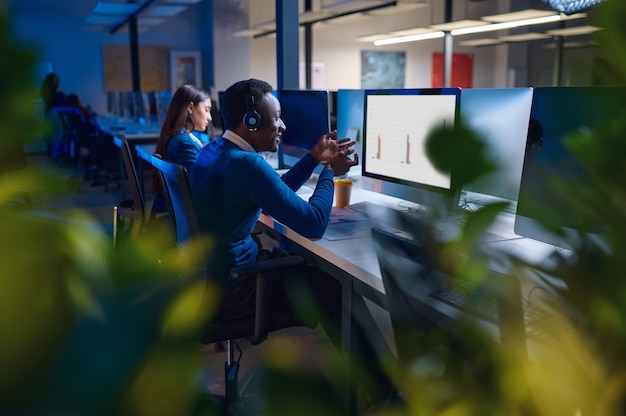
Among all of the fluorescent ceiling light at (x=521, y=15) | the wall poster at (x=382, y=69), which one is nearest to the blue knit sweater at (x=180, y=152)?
the fluorescent ceiling light at (x=521, y=15)

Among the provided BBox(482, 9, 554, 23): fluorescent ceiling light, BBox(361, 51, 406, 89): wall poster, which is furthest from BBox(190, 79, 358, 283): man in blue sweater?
BBox(361, 51, 406, 89): wall poster

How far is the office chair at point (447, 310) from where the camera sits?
0.32 m

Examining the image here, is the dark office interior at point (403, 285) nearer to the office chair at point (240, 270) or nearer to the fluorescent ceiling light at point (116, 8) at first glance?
the office chair at point (240, 270)

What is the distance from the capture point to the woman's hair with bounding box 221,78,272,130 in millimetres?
2100

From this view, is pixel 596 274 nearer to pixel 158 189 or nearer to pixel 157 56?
pixel 158 189

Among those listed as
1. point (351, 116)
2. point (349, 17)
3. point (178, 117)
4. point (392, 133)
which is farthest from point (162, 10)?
point (392, 133)

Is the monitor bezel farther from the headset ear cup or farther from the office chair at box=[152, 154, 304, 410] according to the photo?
the office chair at box=[152, 154, 304, 410]

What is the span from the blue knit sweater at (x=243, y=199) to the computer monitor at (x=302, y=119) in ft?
2.33

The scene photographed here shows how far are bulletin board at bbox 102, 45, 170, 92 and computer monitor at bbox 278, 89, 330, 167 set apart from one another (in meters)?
8.95

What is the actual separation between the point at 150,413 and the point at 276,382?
6 cm

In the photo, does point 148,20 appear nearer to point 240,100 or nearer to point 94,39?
point 94,39

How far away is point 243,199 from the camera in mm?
1978

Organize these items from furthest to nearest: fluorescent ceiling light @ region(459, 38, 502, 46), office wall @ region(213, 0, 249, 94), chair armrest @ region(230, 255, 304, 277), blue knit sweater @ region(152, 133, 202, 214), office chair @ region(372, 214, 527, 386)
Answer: office wall @ region(213, 0, 249, 94) → fluorescent ceiling light @ region(459, 38, 502, 46) → blue knit sweater @ region(152, 133, 202, 214) → chair armrest @ region(230, 255, 304, 277) → office chair @ region(372, 214, 527, 386)

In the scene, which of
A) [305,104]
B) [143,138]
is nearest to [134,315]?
[305,104]
